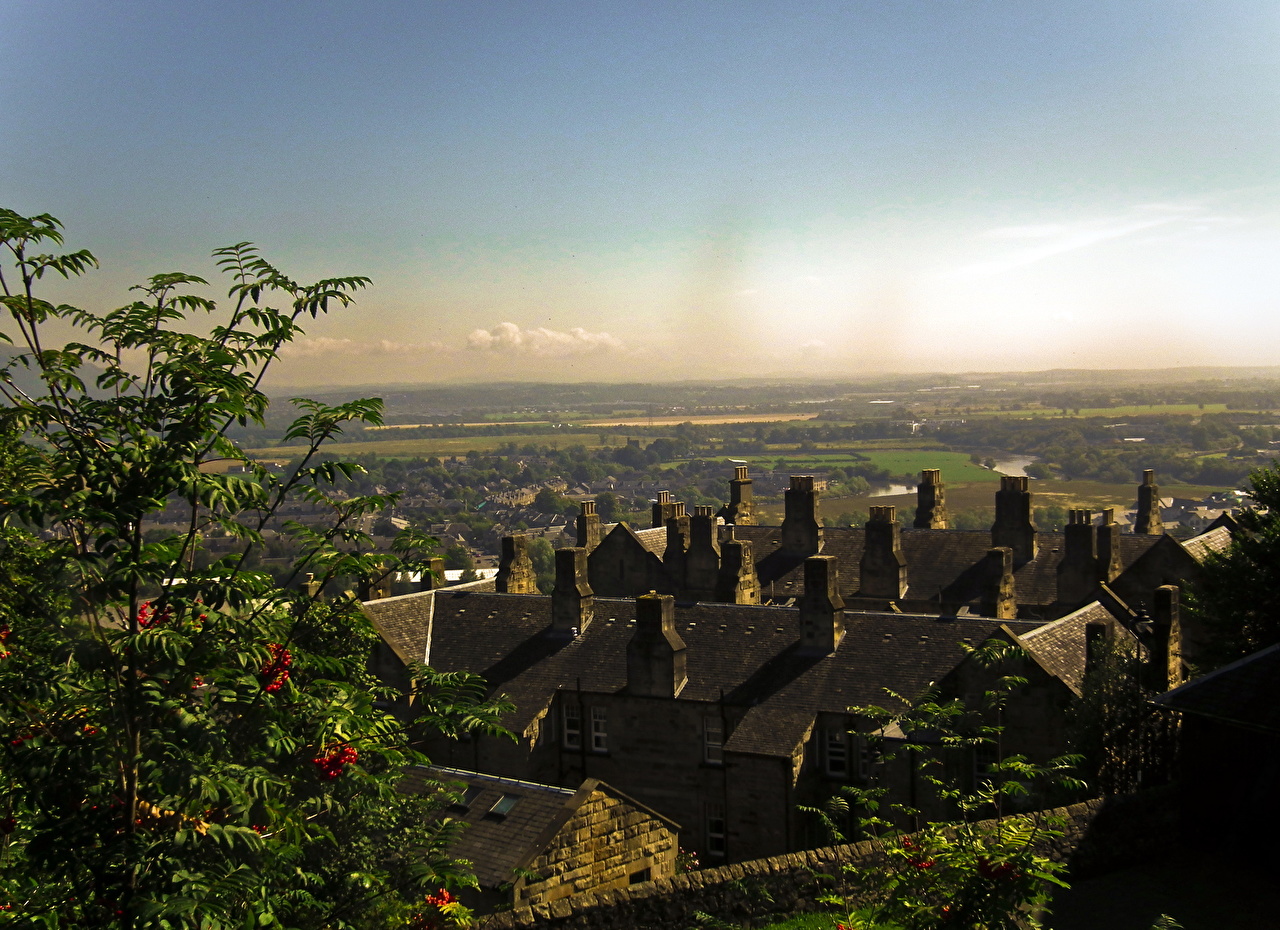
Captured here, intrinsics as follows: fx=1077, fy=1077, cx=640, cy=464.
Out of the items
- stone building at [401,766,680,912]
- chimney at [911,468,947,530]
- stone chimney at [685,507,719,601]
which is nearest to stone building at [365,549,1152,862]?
stone building at [401,766,680,912]

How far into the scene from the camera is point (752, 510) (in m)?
61.3

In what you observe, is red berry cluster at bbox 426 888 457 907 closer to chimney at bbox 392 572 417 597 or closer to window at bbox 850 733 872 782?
chimney at bbox 392 572 417 597

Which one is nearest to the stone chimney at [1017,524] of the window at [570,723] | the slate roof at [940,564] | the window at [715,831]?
the slate roof at [940,564]

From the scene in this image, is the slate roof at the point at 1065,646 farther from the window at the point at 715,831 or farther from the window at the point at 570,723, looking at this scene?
the window at the point at 570,723

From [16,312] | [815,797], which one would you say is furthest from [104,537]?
[815,797]

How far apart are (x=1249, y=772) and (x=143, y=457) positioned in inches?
767

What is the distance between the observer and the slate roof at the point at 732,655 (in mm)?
30797

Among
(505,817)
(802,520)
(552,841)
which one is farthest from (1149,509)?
(552,841)

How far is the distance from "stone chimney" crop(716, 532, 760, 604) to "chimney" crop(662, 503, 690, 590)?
5379 mm

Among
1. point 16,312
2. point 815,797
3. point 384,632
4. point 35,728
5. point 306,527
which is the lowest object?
point 815,797

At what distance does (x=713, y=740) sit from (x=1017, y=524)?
74.5 feet

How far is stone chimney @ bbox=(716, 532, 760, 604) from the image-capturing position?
44156 millimetres

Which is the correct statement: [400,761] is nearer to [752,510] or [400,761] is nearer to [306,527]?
[306,527]

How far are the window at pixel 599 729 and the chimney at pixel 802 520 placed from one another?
1981 centimetres
